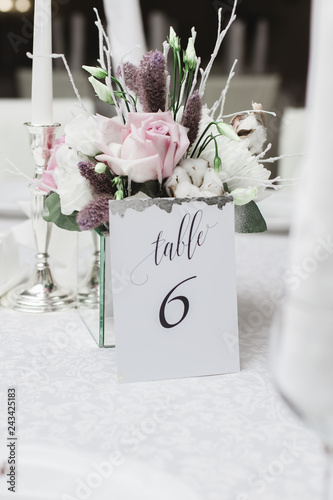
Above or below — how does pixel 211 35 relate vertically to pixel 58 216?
above

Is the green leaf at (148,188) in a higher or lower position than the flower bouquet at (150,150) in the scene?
lower

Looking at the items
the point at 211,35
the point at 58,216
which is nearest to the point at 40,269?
the point at 58,216

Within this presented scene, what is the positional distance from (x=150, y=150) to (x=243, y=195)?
0.15m

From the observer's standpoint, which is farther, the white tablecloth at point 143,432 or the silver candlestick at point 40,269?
the silver candlestick at point 40,269

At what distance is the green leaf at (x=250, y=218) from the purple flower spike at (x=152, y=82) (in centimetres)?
19

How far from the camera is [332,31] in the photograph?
0.43 metres

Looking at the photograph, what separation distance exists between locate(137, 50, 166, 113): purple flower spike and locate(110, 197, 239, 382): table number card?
0.13m

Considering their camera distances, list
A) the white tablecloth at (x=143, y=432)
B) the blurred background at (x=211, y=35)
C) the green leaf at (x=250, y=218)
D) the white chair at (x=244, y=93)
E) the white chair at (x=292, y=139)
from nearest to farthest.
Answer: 1. the white tablecloth at (x=143, y=432)
2. the green leaf at (x=250, y=218)
3. the white chair at (x=292, y=139)
4. the white chair at (x=244, y=93)
5. the blurred background at (x=211, y=35)

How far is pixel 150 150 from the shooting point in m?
0.88

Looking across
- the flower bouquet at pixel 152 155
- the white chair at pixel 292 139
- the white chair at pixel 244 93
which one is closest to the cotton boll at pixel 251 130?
the flower bouquet at pixel 152 155

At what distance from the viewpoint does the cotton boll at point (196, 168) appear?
91cm

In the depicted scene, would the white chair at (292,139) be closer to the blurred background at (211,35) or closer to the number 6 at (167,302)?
the number 6 at (167,302)

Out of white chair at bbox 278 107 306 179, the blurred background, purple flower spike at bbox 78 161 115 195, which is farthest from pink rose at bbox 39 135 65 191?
the blurred background

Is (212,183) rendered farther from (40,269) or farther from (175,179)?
(40,269)
